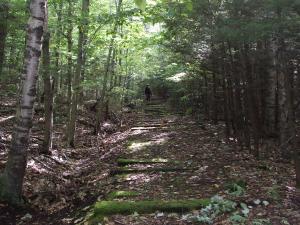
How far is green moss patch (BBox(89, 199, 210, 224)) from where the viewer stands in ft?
20.1

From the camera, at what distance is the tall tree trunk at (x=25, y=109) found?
662 centimetres

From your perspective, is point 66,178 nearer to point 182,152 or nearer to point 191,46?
point 182,152

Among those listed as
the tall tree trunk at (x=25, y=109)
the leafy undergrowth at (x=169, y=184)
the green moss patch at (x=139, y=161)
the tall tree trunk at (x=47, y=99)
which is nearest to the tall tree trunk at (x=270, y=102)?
the leafy undergrowth at (x=169, y=184)

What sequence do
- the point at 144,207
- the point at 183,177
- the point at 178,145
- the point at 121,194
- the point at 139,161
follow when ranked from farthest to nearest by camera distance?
the point at 178,145 → the point at 139,161 → the point at 183,177 → the point at 121,194 → the point at 144,207

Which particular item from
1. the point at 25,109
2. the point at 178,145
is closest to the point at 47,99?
the point at 178,145

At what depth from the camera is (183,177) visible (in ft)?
26.4

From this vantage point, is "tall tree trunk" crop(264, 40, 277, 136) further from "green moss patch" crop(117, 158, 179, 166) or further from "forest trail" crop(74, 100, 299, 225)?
"green moss patch" crop(117, 158, 179, 166)

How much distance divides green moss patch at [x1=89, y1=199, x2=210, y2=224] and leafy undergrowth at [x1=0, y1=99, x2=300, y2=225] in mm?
112

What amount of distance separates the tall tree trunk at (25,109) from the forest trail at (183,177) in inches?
61.4

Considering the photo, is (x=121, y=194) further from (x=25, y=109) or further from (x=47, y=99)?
(x=47, y=99)

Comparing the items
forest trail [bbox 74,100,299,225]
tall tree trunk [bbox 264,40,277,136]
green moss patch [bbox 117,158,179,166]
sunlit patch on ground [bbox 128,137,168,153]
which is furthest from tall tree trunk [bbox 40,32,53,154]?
tall tree trunk [bbox 264,40,277,136]

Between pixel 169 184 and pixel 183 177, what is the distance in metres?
0.51

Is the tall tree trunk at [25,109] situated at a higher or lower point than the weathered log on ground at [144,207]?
higher

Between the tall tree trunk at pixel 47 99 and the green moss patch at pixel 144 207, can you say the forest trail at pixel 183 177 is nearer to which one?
the green moss patch at pixel 144 207
